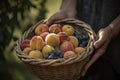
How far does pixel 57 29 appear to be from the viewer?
2324mm

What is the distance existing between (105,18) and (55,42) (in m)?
0.41

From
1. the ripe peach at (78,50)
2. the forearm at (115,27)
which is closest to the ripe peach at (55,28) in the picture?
the ripe peach at (78,50)

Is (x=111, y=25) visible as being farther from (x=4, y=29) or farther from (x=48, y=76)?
(x=4, y=29)

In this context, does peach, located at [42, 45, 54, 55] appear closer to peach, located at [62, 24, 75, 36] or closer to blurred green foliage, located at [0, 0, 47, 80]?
peach, located at [62, 24, 75, 36]

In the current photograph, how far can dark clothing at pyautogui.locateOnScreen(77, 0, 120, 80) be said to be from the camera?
232 cm

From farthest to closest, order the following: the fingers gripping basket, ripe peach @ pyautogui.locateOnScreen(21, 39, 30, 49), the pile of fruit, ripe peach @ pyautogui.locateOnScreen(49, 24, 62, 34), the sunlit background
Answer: the sunlit background
ripe peach @ pyautogui.locateOnScreen(49, 24, 62, 34)
ripe peach @ pyautogui.locateOnScreen(21, 39, 30, 49)
the pile of fruit
the fingers gripping basket

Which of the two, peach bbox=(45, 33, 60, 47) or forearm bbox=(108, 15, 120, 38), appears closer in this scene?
peach bbox=(45, 33, 60, 47)

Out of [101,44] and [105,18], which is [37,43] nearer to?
[101,44]

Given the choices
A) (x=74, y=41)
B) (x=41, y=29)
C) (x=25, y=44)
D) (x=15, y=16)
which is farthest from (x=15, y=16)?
(x=74, y=41)

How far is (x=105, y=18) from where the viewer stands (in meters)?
2.35

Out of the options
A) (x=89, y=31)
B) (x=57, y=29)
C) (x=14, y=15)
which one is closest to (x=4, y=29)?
(x=14, y=15)

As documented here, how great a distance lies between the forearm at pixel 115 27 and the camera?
230cm

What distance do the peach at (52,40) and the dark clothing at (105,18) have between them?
368 millimetres

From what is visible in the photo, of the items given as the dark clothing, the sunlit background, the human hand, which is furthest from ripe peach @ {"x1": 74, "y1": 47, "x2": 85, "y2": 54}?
the sunlit background
